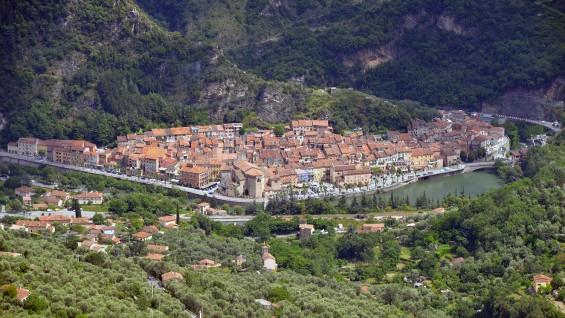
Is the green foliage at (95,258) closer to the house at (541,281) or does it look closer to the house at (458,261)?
the house at (541,281)

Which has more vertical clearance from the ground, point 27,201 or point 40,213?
point 27,201

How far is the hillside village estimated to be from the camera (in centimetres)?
4834

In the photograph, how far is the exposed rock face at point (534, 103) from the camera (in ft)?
197

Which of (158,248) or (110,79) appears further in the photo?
(110,79)

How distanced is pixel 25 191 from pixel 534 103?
2756 cm

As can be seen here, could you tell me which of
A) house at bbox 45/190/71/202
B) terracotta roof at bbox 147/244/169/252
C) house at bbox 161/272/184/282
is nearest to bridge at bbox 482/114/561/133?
house at bbox 45/190/71/202

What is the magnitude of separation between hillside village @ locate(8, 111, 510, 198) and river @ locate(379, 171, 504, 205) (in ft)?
4.22

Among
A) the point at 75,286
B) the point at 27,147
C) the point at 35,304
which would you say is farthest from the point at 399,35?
the point at 35,304

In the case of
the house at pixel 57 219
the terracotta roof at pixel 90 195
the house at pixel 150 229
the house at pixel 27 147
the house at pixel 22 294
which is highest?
the house at pixel 27 147

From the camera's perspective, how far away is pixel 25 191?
144 ft

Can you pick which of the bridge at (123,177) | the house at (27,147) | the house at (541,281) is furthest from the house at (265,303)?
the house at (27,147)

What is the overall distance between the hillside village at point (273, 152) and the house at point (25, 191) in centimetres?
611

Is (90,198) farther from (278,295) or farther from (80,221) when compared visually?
(278,295)

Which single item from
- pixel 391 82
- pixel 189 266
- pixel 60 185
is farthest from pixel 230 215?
pixel 391 82
